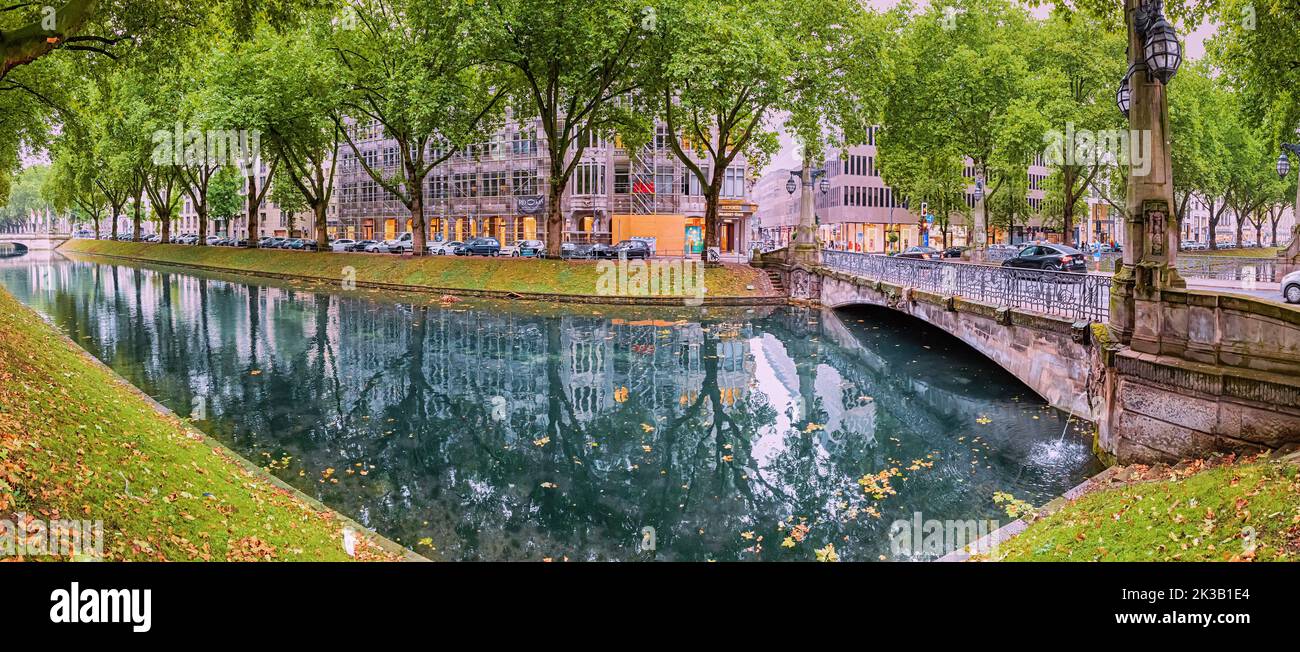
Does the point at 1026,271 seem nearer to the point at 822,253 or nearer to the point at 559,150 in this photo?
the point at 822,253

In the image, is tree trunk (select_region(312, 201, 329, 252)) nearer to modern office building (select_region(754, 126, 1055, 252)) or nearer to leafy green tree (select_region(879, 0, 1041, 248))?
leafy green tree (select_region(879, 0, 1041, 248))

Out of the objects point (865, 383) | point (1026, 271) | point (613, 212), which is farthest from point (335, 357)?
point (613, 212)

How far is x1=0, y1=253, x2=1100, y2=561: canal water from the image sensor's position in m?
11.6

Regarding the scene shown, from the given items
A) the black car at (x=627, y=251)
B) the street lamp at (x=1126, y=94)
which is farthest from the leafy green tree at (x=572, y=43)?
the street lamp at (x=1126, y=94)

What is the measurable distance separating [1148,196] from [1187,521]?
6.86 m

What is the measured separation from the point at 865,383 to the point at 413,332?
17.6 metres

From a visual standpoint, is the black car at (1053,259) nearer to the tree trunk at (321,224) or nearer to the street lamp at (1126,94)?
the street lamp at (1126,94)

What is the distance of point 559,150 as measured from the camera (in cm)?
4209

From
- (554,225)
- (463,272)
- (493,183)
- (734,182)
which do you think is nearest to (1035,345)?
(554,225)

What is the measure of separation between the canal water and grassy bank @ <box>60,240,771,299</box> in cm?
975

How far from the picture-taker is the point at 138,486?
8711mm

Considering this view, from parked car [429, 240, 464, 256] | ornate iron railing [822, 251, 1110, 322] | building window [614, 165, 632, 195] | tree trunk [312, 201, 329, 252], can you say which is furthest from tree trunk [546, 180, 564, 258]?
building window [614, 165, 632, 195]

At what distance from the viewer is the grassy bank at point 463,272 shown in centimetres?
4250

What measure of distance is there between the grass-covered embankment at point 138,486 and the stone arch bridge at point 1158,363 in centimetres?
1167
